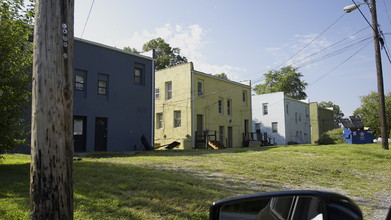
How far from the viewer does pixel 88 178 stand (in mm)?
7141

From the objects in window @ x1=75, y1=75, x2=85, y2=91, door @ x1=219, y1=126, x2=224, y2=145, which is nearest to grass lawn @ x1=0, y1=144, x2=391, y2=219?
window @ x1=75, y1=75, x2=85, y2=91

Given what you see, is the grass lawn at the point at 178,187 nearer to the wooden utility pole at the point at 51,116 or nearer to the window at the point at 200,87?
the wooden utility pole at the point at 51,116

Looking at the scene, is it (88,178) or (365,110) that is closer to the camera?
(88,178)

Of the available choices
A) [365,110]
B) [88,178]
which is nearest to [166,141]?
[88,178]

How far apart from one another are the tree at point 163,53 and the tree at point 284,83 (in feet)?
72.8

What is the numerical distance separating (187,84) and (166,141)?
18.5ft

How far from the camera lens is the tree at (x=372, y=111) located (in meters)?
49.4

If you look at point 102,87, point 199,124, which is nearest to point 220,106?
point 199,124

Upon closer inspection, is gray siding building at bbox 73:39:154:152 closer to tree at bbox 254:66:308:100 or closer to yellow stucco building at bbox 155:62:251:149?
yellow stucco building at bbox 155:62:251:149

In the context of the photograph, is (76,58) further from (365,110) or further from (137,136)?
(365,110)

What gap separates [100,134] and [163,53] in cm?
2817

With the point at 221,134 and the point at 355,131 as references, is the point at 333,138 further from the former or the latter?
the point at 221,134

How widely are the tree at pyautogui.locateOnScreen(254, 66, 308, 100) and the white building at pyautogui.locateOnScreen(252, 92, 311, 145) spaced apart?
47.6 ft

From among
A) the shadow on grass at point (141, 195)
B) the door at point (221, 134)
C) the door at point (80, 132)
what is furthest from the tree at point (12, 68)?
the door at point (221, 134)
